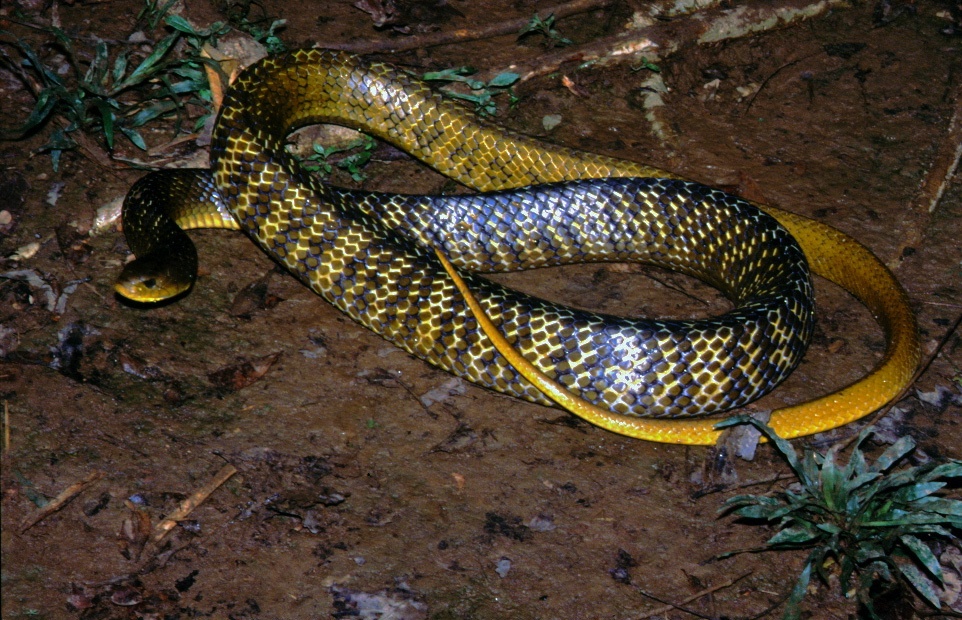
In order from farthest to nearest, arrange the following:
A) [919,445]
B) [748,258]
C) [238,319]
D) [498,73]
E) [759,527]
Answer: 1. [498,73]
2. [748,258]
3. [238,319]
4. [919,445]
5. [759,527]

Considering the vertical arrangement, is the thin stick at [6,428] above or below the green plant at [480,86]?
below

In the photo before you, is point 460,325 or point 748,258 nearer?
point 460,325

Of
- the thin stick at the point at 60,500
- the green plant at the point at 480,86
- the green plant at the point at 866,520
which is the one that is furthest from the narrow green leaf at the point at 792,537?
the green plant at the point at 480,86

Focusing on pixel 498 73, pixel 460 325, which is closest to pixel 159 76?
pixel 498 73

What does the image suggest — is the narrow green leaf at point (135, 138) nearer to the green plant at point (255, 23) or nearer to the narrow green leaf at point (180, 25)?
the narrow green leaf at point (180, 25)

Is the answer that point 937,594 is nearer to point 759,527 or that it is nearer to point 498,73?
point 759,527

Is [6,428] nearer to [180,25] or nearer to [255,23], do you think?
[180,25]

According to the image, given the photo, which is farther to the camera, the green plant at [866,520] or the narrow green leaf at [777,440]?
the narrow green leaf at [777,440]
